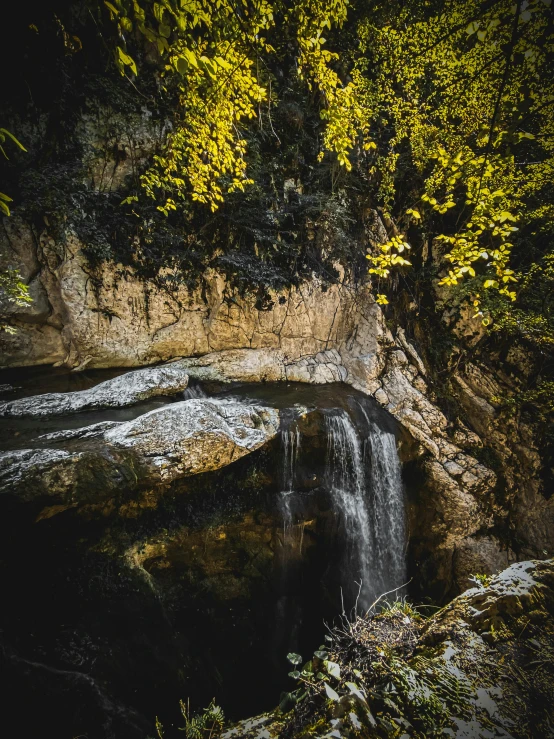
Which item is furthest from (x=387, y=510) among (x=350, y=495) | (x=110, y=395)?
(x=110, y=395)

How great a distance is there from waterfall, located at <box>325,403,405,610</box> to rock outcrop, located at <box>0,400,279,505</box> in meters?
2.03

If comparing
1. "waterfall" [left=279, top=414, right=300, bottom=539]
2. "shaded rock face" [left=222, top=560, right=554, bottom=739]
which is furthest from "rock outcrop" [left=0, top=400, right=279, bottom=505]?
"shaded rock face" [left=222, top=560, right=554, bottom=739]

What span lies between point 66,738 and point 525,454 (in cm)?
1176

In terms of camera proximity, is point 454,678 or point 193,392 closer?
point 454,678

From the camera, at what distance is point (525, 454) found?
345 inches

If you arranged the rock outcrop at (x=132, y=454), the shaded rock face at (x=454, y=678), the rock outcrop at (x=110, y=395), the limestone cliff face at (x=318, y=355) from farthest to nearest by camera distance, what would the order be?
the limestone cliff face at (x=318, y=355) < the rock outcrop at (x=110, y=395) < the rock outcrop at (x=132, y=454) < the shaded rock face at (x=454, y=678)

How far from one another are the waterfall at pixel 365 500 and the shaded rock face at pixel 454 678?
14.1 feet

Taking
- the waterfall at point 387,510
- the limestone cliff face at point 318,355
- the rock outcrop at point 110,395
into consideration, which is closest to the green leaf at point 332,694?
the waterfall at point 387,510

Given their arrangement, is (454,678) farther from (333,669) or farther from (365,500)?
(365,500)

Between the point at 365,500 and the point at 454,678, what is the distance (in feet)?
17.6

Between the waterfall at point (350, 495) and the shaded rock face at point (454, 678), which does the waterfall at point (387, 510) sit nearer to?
the waterfall at point (350, 495)

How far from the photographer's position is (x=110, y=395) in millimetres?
6160

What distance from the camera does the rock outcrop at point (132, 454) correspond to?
4000mm

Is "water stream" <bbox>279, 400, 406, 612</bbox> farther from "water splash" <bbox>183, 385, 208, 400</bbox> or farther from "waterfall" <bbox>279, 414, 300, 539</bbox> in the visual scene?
"water splash" <bbox>183, 385, 208, 400</bbox>
